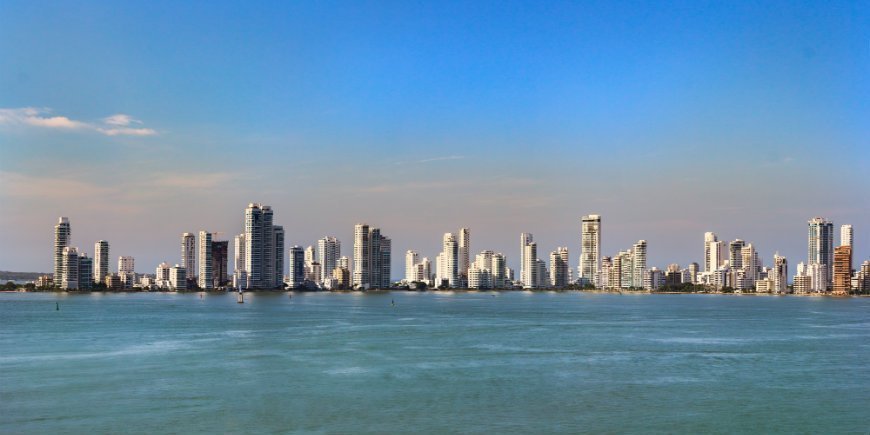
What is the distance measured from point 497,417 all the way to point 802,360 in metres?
28.6

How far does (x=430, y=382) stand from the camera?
38.9 m

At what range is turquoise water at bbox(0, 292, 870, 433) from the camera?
1179 inches

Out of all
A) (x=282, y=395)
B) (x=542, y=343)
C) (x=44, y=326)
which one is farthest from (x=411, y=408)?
(x=44, y=326)

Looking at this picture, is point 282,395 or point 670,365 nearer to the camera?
point 282,395

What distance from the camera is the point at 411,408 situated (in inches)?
1281

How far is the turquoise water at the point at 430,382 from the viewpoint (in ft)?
98.2

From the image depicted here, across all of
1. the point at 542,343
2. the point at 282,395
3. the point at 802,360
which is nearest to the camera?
the point at 282,395

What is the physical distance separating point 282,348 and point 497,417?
27.7 meters

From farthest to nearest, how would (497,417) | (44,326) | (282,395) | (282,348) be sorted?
(44,326)
(282,348)
(282,395)
(497,417)

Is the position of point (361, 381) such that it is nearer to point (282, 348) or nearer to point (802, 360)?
point (282, 348)

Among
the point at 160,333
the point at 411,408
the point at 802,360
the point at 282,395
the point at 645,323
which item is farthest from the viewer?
the point at 645,323

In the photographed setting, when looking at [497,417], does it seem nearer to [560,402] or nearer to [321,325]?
[560,402]

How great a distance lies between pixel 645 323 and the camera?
8625 centimetres

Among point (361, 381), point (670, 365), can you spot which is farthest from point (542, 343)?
point (361, 381)
